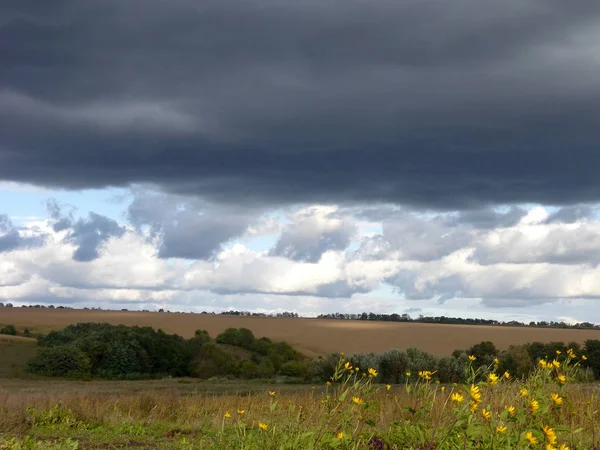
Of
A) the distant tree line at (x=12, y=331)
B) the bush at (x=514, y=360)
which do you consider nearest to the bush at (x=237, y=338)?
the distant tree line at (x=12, y=331)

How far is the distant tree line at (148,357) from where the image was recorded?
45531 mm

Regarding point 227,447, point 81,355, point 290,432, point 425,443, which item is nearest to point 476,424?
point 425,443

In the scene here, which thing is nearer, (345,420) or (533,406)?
(533,406)

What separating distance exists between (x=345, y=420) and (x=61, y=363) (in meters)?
42.3

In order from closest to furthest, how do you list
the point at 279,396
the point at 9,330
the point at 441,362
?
the point at 279,396 → the point at 441,362 → the point at 9,330

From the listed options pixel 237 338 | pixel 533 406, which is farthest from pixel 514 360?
pixel 533 406

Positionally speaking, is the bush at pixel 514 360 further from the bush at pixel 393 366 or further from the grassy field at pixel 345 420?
the grassy field at pixel 345 420

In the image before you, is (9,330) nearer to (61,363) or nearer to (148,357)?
(148,357)

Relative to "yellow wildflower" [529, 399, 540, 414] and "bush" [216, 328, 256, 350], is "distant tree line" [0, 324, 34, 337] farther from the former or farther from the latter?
"yellow wildflower" [529, 399, 540, 414]

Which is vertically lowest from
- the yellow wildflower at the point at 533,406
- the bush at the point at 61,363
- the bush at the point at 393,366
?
the bush at the point at 61,363

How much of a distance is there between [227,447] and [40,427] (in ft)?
19.6

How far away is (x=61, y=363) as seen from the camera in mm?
45156

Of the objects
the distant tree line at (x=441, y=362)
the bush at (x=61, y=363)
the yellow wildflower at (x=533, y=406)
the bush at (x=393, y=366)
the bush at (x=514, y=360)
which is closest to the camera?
the yellow wildflower at (x=533, y=406)

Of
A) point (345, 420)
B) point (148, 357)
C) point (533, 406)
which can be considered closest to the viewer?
point (533, 406)
